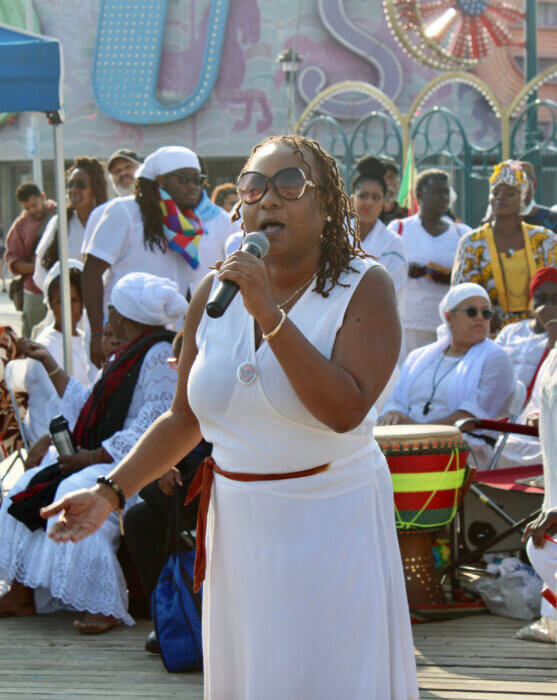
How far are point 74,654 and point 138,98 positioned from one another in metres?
21.7

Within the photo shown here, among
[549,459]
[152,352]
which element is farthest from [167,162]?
[549,459]

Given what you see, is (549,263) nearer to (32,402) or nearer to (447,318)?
(447,318)

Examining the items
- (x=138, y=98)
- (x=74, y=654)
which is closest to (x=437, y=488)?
(x=74, y=654)

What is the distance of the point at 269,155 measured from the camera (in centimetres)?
246

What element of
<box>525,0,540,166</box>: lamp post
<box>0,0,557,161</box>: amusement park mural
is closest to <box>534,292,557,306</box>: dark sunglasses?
<box>525,0,540,166</box>: lamp post

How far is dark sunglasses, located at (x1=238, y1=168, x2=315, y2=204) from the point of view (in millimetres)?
2398

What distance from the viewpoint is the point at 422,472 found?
16.1ft

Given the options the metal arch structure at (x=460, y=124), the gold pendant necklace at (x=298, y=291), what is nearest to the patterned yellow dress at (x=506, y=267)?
the gold pendant necklace at (x=298, y=291)

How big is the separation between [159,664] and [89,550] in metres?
0.78

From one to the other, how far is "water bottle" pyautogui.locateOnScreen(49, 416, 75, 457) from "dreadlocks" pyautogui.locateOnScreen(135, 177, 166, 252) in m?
1.57

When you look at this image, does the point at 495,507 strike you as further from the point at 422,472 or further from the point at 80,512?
the point at 80,512

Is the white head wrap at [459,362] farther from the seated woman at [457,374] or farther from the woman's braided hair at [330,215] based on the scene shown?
the woman's braided hair at [330,215]

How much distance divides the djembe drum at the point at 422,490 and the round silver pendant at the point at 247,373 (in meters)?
2.60

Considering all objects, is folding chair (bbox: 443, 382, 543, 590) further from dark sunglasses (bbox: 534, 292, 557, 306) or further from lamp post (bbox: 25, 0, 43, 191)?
lamp post (bbox: 25, 0, 43, 191)
